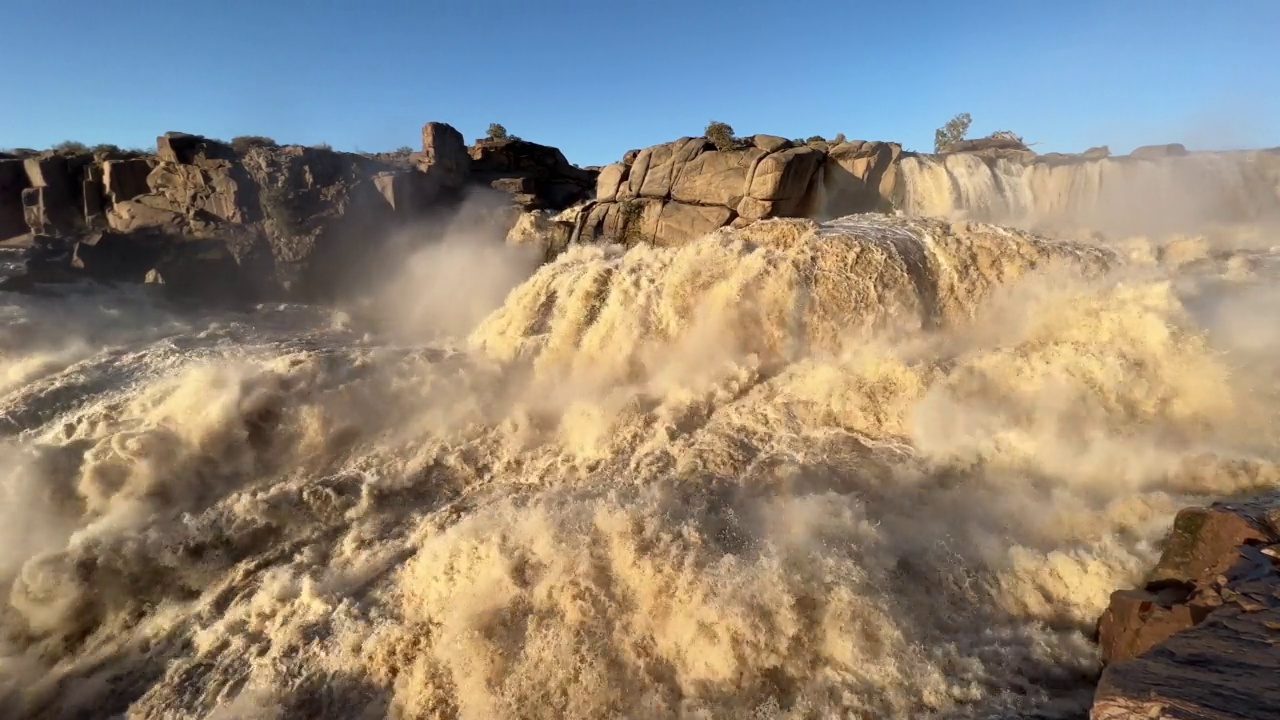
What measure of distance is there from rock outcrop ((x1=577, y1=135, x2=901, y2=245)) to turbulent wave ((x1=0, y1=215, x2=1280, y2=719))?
3.04m

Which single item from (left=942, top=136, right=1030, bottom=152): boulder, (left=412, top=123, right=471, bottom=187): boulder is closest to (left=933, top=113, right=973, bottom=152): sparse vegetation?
(left=942, top=136, right=1030, bottom=152): boulder

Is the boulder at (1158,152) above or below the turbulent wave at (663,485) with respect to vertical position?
above

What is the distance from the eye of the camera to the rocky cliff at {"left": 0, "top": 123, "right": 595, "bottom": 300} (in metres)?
16.1

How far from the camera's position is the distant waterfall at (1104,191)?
1420 cm

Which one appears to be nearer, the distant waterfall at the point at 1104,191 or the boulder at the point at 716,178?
the distant waterfall at the point at 1104,191

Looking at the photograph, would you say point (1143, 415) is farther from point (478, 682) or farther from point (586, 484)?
point (478, 682)

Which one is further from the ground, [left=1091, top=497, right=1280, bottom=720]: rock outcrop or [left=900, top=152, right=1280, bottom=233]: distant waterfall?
[left=900, top=152, right=1280, bottom=233]: distant waterfall

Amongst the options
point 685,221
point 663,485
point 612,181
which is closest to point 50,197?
point 612,181

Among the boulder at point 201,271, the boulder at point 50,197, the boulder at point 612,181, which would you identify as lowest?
the boulder at point 201,271

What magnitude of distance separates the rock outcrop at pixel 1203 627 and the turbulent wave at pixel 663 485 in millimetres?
543

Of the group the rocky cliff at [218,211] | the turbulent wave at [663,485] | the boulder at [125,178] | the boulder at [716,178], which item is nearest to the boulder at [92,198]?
the rocky cliff at [218,211]

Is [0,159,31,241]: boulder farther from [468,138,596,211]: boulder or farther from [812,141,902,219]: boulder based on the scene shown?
[812,141,902,219]: boulder

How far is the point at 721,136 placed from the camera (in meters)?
15.5

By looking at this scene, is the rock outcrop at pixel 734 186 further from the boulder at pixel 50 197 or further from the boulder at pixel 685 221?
the boulder at pixel 50 197
